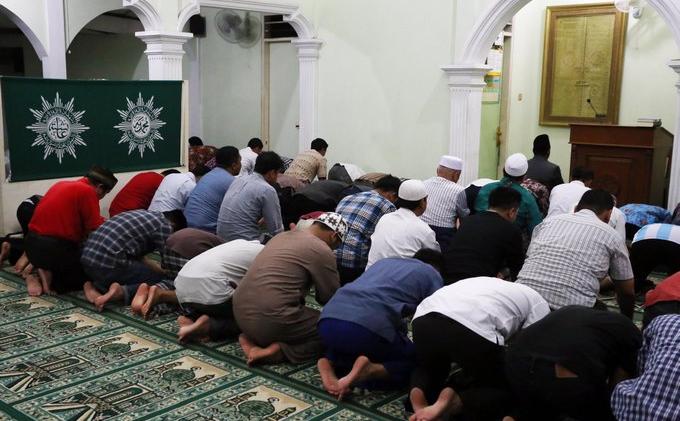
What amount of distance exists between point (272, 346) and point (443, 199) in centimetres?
205

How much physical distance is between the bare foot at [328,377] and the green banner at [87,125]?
3.56 metres

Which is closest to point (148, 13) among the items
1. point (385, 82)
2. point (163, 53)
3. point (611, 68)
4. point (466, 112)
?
point (163, 53)

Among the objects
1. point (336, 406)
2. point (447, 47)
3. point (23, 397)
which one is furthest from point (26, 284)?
point (447, 47)

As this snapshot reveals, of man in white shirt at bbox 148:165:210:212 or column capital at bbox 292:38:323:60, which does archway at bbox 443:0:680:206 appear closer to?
column capital at bbox 292:38:323:60

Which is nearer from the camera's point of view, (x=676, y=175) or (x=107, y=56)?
(x=676, y=175)

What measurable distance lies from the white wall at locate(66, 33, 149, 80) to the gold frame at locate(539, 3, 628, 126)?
566 cm

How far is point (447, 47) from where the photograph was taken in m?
7.86

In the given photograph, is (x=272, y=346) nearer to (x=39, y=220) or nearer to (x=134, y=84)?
(x=39, y=220)

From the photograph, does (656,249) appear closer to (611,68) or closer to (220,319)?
(220,319)

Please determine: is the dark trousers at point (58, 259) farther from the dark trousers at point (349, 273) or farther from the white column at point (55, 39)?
the white column at point (55, 39)

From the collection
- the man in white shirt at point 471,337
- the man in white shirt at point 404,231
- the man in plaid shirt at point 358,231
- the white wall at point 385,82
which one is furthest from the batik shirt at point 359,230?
the white wall at point 385,82

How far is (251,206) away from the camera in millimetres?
4906

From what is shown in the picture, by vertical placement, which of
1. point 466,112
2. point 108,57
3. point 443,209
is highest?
point 108,57

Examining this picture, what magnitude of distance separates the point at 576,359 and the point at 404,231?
1.64 m
